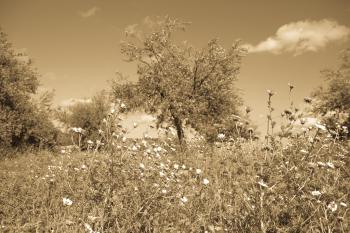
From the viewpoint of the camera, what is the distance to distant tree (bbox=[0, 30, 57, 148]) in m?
21.8

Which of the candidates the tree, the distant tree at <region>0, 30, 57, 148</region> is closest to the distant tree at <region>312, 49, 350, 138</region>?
the tree

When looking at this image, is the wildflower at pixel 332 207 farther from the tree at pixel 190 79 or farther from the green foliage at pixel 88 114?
the green foliage at pixel 88 114

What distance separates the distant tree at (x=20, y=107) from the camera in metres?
21.8

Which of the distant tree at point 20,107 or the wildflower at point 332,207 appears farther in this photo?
the distant tree at point 20,107

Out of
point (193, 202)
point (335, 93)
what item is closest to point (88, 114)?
point (335, 93)

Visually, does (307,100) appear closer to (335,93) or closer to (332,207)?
(332,207)

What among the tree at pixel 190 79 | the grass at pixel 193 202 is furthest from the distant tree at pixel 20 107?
the grass at pixel 193 202

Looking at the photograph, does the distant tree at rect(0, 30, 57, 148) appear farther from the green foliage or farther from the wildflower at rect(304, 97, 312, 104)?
the wildflower at rect(304, 97, 312, 104)

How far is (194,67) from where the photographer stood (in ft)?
72.3

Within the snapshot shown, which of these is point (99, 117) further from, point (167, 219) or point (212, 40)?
point (167, 219)

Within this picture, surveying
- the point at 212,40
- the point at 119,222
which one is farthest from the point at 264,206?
the point at 212,40

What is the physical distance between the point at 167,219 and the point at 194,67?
17.4 m

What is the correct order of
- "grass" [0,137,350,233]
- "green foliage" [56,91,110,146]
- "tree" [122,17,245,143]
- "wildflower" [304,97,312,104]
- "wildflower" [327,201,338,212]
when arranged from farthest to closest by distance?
"green foliage" [56,91,110,146]
"tree" [122,17,245,143]
"wildflower" [304,97,312,104]
"grass" [0,137,350,233]
"wildflower" [327,201,338,212]

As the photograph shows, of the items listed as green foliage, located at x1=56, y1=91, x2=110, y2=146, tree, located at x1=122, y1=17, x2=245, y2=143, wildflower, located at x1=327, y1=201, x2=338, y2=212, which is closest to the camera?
wildflower, located at x1=327, y1=201, x2=338, y2=212
